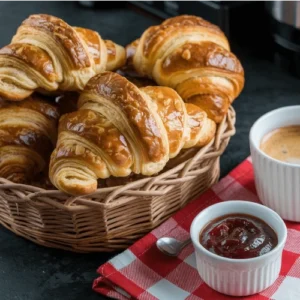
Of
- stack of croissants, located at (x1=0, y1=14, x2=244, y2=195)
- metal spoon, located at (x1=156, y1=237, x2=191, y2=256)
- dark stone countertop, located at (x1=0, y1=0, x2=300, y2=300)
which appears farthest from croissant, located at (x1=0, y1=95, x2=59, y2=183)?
metal spoon, located at (x1=156, y1=237, x2=191, y2=256)

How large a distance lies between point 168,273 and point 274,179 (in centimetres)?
25

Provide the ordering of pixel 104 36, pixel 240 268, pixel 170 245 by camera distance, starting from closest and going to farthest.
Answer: pixel 240 268 < pixel 170 245 < pixel 104 36

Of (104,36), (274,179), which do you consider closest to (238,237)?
(274,179)

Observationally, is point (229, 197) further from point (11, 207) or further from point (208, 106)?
point (11, 207)

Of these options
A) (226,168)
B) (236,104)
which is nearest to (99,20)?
(236,104)

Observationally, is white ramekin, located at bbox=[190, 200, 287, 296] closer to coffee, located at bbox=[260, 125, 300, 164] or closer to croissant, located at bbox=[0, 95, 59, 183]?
coffee, located at bbox=[260, 125, 300, 164]

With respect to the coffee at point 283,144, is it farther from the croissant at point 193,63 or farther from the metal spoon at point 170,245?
the metal spoon at point 170,245

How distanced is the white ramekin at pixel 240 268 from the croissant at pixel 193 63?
0.27m

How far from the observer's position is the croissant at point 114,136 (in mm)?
1119

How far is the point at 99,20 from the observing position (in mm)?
2158

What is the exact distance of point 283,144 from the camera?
1283 millimetres

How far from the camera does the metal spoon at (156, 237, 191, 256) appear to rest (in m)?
1.18

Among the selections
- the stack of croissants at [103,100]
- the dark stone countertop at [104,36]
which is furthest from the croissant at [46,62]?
the dark stone countertop at [104,36]

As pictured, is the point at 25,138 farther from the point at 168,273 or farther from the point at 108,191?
the point at 168,273
